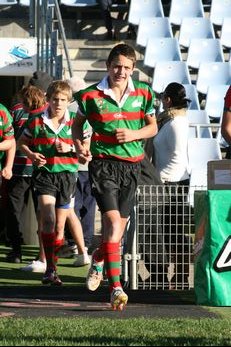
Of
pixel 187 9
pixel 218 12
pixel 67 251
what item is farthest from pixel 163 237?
pixel 218 12

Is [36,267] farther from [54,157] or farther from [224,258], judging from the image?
[224,258]

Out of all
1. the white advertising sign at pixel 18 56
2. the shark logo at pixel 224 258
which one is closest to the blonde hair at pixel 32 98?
the shark logo at pixel 224 258

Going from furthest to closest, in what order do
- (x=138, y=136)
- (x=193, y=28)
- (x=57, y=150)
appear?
(x=193, y=28) < (x=57, y=150) < (x=138, y=136)

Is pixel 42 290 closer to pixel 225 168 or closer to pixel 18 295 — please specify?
pixel 18 295

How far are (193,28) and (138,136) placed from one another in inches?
425

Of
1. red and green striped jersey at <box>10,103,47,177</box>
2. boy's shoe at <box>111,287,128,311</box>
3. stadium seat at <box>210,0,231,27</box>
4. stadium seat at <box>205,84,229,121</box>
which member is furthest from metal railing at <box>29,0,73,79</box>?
boy's shoe at <box>111,287,128,311</box>

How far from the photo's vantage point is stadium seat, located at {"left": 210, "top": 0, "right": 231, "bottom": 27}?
1900 cm

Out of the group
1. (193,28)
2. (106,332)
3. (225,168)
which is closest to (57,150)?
(225,168)

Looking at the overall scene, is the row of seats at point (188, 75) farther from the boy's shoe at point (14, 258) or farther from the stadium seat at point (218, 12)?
the boy's shoe at point (14, 258)

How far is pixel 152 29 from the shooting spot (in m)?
18.3

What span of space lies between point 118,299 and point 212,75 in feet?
33.8

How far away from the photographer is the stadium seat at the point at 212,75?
1731 cm

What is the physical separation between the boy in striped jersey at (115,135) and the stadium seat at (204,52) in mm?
9904

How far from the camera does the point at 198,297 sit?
799cm
